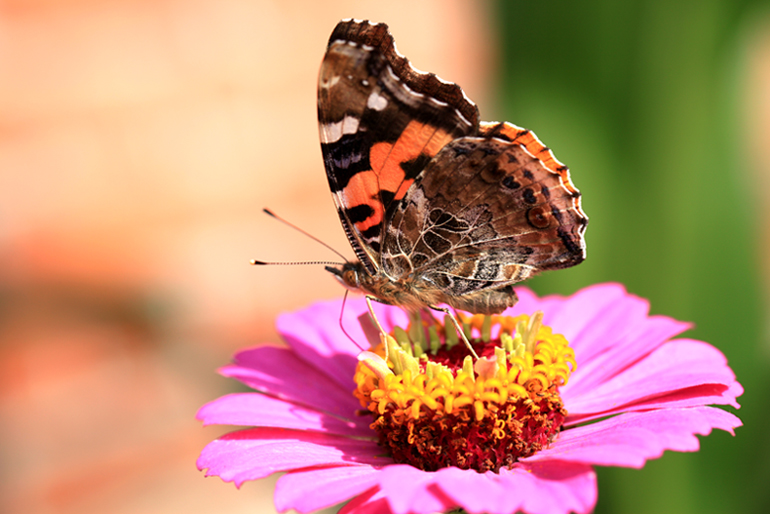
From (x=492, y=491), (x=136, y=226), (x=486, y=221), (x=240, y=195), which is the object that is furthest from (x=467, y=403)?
(x=240, y=195)

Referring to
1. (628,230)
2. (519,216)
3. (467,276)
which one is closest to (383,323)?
(467,276)

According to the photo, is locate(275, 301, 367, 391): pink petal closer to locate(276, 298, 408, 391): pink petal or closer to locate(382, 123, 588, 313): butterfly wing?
locate(276, 298, 408, 391): pink petal

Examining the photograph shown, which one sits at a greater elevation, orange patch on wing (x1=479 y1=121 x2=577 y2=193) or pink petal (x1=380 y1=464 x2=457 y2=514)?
orange patch on wing (x1=479 y1=121 x2=577 y2=193)

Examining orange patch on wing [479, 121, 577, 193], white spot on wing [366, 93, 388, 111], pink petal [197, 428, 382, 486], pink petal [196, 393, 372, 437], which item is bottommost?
pink petal [197, 428, 382, 486]

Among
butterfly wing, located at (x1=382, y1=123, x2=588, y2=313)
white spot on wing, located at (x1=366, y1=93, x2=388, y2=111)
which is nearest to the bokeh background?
butterfly wing, located at (x1=382, y1=123, x2=588, y2=313)

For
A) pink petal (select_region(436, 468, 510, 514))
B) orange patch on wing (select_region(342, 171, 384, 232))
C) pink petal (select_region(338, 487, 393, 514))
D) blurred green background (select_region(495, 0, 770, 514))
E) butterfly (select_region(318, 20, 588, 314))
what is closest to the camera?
pink petal (select_region(436, 468, 510, 514))

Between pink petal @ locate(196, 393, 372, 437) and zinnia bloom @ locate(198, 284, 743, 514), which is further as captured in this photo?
pink petal @ locate(196, 393, 372, 437)

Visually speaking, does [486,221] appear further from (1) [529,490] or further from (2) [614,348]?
(1) [529,490]
